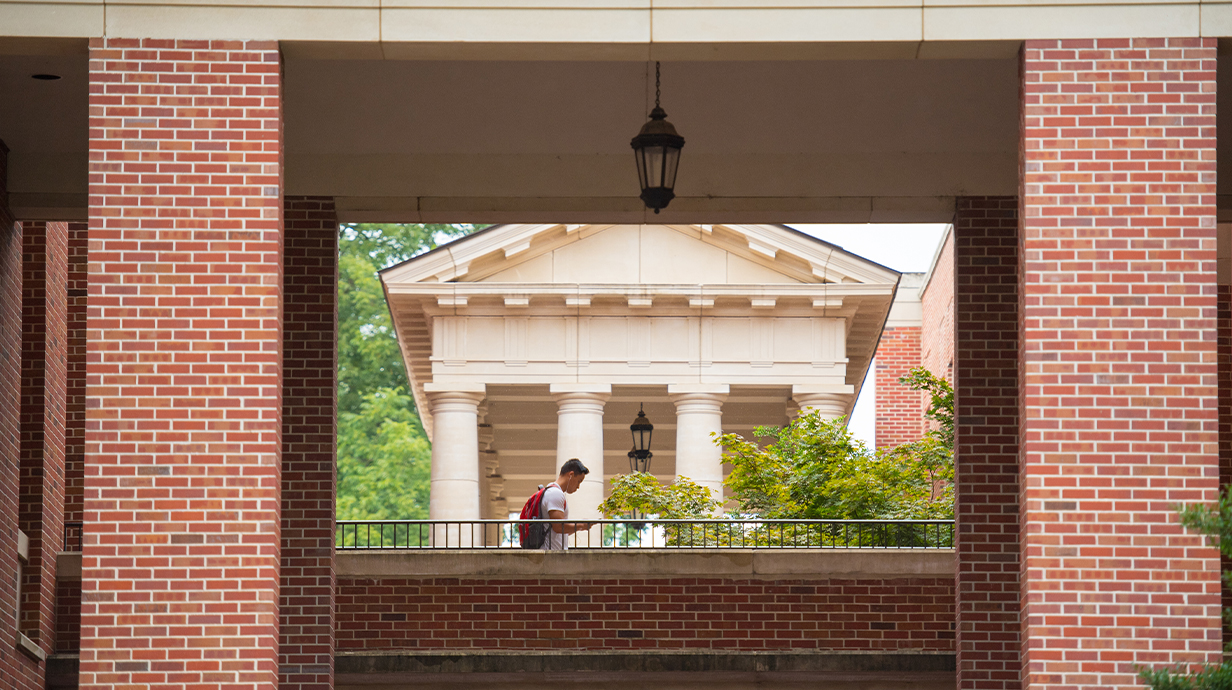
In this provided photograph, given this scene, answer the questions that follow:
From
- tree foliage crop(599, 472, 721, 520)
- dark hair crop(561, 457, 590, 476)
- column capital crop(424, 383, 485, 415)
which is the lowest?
tree foliage crop(599, 472, 721, 520)

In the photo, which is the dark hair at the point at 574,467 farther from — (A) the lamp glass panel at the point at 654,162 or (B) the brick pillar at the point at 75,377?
(B) the brick pillar at the point at 75,377

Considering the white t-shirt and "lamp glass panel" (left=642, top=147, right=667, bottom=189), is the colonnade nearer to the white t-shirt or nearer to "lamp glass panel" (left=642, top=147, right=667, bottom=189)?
the white t-shirt

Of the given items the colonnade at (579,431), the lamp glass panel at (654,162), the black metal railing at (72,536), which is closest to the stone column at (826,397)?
the colonnade at (579,431)

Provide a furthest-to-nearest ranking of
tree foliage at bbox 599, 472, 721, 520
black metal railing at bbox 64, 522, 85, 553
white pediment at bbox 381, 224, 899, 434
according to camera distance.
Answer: white pediment at bbox 381, 224, 899, 434 → tree foliage at bbox 599, 472, 721, 520 → black metal railing at bbox 64, 522, 85, 553

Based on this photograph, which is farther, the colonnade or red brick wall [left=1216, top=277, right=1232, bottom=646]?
the colonnade

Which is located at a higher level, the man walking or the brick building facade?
the brick building facade

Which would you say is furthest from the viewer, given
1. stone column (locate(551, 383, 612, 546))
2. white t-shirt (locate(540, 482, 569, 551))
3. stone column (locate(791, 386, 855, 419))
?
stone column (locate(791, 386, 855, 419))

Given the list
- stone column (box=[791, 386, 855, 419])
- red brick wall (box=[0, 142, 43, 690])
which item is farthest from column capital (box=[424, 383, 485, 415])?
red brick wall (box=[0, 142, 43, 690])

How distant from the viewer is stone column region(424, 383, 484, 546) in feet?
79.6

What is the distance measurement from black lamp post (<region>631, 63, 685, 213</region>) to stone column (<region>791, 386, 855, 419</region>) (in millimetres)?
14100

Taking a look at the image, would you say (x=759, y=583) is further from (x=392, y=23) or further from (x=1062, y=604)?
(x=392, y=23)

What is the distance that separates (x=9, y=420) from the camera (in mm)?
12539

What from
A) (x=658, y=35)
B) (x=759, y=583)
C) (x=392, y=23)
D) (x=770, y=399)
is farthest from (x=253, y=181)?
(x=770, y=399)

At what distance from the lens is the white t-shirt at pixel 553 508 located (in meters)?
14.0
